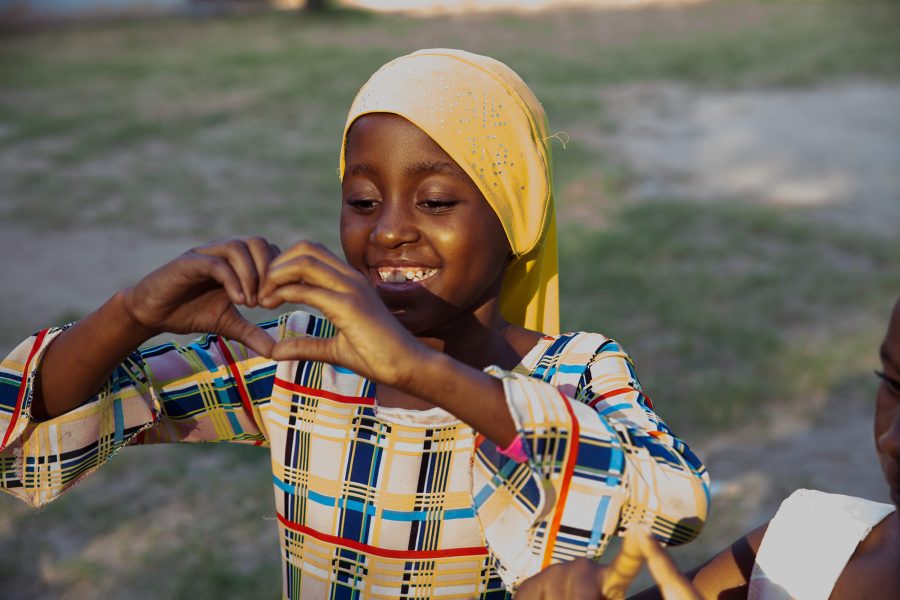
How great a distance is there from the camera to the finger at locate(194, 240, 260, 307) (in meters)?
1.53

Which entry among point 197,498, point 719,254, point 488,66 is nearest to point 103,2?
point 719,254

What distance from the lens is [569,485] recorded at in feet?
5.08

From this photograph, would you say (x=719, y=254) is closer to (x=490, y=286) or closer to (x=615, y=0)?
(x=490, y=286)

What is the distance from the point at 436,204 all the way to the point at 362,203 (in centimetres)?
14

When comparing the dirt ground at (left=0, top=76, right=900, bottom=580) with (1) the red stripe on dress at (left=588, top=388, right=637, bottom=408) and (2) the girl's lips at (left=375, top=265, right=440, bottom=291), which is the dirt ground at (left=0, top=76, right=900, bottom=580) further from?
(2) the girl's lips at (left=375, top=265, right=440, bottom=291)

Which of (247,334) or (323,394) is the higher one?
Answer: (247,334)

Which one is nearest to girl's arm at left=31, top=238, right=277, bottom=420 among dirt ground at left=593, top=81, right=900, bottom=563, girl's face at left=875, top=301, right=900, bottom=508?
girl's face at left=875, top=301, right=900, bottom=508

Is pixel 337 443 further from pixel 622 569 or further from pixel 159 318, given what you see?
pixel 622 569

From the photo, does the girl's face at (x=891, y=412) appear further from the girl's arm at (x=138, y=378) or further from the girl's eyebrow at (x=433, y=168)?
the girl's arm at (x=138, y=378)

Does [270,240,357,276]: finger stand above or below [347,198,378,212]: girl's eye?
above

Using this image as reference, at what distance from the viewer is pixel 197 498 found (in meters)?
4.03

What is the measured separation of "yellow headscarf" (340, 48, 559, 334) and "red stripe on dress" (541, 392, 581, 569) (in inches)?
21.6

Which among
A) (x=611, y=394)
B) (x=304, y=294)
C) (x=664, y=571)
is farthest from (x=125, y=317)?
(x=664, y=571)

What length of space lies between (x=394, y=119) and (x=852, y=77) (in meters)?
11.3
